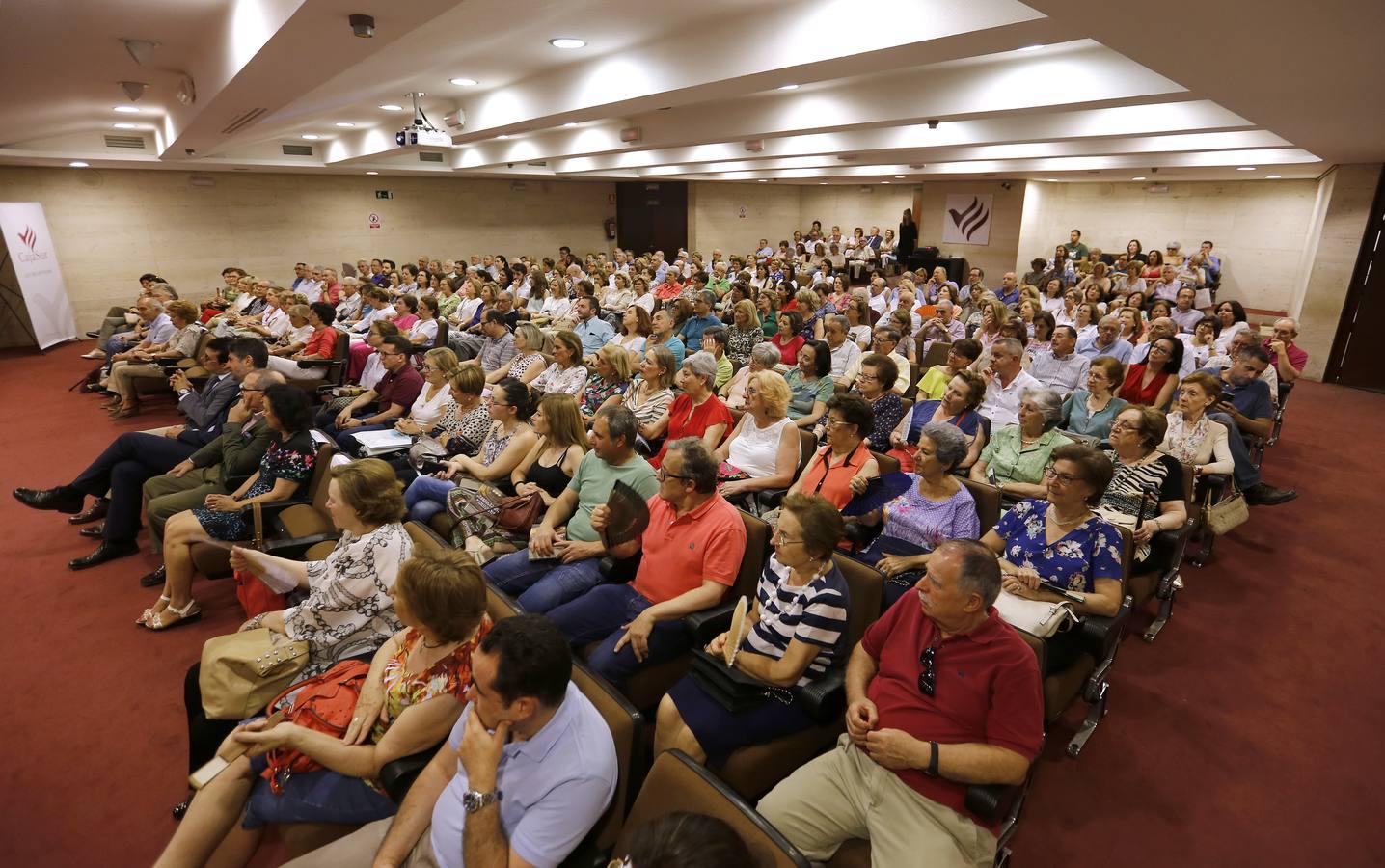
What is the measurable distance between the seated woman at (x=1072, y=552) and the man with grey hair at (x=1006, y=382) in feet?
6.09

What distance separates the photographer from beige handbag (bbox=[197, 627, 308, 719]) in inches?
87.6

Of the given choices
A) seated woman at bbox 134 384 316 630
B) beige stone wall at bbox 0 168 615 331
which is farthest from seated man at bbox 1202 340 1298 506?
beige stone wall at bbox 0 168 615 331

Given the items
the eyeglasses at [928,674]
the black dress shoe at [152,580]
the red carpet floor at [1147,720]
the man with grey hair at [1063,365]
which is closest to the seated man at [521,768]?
the eyeglasses at [928,674]

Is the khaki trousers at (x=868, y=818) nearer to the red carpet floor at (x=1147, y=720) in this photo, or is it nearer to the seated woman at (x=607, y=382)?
the red carpet floor at (x=1147, y=720)

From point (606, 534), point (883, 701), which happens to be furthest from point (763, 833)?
point (606, 534)

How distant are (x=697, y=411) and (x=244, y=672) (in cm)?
267

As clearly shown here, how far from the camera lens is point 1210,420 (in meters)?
3.93

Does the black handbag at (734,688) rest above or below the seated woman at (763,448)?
below

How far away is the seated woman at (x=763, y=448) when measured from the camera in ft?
11.9

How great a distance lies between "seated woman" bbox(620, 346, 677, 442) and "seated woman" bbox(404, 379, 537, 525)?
81 cm

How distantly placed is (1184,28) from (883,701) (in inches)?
116

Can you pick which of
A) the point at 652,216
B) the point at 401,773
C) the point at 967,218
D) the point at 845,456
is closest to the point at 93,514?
the point at 401,773

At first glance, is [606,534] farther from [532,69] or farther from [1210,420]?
[532,69]

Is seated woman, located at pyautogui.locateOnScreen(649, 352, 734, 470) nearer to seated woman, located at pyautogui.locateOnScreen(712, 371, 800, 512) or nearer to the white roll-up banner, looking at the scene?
seated woman, located at pyautogui.locateOnScreen(712, 371, 800, 512)
